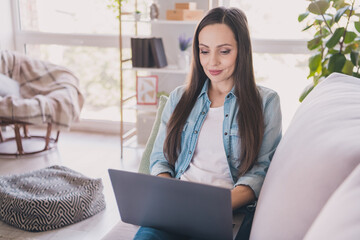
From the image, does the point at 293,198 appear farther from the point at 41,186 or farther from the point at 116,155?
the point at 116,155

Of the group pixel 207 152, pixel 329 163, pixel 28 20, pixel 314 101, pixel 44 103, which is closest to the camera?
pixel 329 163

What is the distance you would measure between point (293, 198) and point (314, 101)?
0.41m

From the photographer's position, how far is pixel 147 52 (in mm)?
3162

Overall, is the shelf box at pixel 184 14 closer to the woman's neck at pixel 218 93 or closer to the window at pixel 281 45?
the window at pixel 281 45

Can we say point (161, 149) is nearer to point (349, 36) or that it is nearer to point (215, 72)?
point (215, 72)

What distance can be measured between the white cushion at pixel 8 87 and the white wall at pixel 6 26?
720mm

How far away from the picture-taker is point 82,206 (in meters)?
2.30

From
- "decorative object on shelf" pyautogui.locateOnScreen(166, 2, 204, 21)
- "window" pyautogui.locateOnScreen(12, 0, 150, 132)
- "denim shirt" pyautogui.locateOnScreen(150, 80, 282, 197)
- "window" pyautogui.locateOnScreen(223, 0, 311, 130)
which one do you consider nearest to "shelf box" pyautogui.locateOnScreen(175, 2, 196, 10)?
"decorative object on shelf" pyautogui.locateOnScreen(166, 2, 204, 21)

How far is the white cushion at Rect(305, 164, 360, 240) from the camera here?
58 centimetres

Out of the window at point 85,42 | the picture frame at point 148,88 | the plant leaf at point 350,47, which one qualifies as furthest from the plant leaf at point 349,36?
the window at point 85,42

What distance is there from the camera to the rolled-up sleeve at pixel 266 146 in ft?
4.44

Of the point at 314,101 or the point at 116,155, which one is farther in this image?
the point at 116,155

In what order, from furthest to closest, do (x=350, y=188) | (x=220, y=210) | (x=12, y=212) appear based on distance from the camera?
(x=12, y=212), (x=220, y=210), (x=350, y=188)

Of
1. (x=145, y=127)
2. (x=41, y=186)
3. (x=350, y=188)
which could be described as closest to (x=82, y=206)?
(x=41, y=186)
